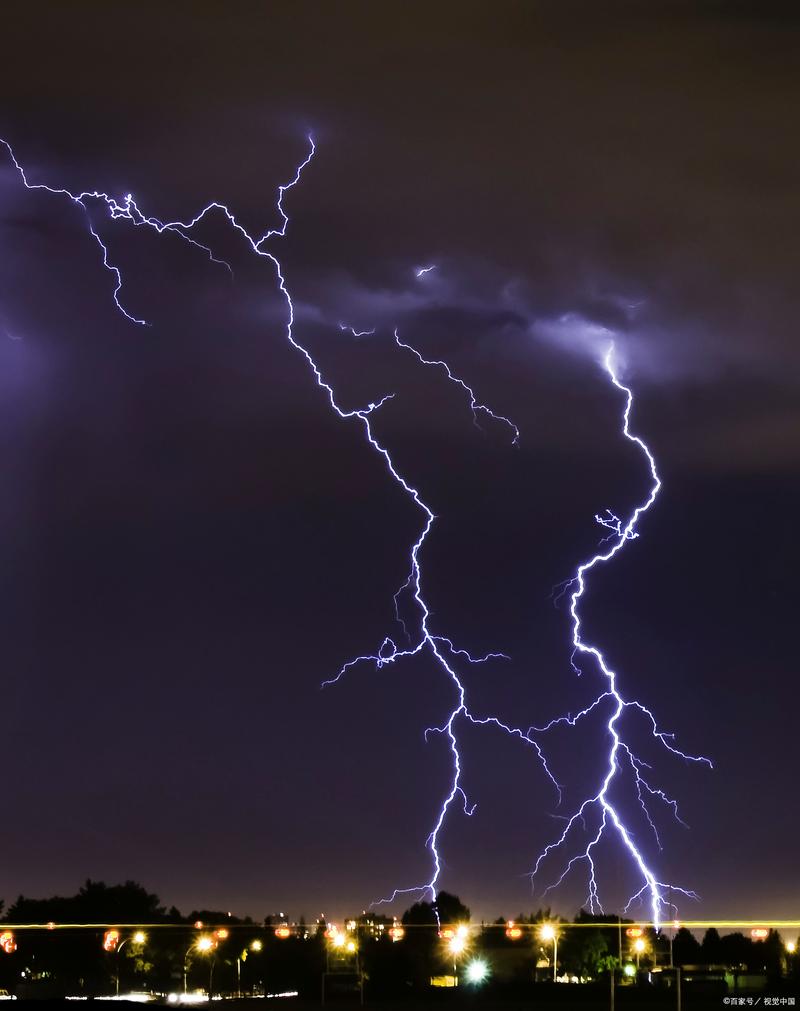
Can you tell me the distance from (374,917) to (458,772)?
61115 millimetres

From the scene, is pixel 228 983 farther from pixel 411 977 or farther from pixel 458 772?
pixel 458 772

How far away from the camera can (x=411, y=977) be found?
80.3 meters

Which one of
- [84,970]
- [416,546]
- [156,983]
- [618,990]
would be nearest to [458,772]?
[416,546]

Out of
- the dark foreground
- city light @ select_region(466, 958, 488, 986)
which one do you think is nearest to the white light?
city light @ select_region(466, 958, 488, 986)

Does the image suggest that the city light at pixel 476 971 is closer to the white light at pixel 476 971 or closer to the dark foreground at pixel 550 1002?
the white light at pixel 476 971

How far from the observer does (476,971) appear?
252 ft

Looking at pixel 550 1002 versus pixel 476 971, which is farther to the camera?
pixel 476 971

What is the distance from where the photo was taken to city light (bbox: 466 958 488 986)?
246 ft

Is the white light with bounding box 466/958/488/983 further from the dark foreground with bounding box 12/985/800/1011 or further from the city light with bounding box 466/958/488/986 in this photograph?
the dark foreground with bounding box 12/985/800/1011

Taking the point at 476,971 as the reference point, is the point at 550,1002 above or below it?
below

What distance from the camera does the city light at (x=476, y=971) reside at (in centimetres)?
7488

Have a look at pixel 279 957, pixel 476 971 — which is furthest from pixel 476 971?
pixel 279 957

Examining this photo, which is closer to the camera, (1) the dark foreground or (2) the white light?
(1) the dark foreground

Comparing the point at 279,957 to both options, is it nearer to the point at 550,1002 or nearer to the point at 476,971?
the point at 476,971
